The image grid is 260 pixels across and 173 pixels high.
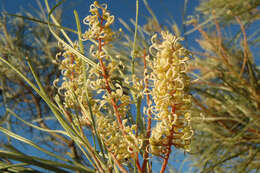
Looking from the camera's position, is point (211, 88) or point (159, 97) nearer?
point (159, 97)

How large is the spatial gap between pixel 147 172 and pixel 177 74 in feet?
0.48

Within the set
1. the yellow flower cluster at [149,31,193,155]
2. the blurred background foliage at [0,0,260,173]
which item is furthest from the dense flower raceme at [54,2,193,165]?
the blurred background foliage at [0,0,260,173]

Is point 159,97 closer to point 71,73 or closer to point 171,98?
point 171,98

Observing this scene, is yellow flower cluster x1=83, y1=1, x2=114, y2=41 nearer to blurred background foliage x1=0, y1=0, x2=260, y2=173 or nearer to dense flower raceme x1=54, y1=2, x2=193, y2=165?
dense flower raceme x1=54, y1=2, x2=193, y2=165

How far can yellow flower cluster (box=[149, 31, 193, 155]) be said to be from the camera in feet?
0.93

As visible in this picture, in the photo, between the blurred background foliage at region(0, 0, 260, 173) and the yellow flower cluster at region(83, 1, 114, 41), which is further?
the blurred background foliage at region(0, 0, 260, 173)

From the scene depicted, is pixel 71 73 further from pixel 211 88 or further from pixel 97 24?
pixel 211 88

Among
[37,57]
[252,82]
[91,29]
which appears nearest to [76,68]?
[91,29]

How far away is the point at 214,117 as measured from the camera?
1047mm

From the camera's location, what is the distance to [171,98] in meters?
0.29

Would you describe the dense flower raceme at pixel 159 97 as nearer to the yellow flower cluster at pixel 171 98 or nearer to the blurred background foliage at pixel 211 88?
the yellow flower cluster at pixel 171 98

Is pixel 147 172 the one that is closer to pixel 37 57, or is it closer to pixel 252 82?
pixel 252 82

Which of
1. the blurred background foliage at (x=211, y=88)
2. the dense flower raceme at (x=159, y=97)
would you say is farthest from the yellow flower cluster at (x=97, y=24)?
the blurred background foliage at (x=211, y=88)

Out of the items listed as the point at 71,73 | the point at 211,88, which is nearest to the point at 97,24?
the point at 71,73
